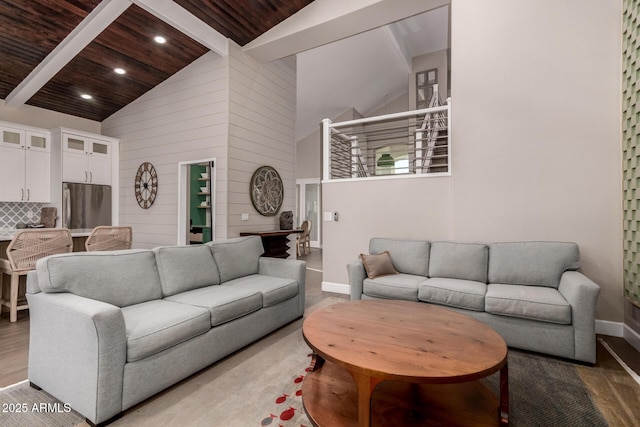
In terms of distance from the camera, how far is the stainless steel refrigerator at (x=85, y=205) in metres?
5.19

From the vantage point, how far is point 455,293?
111 inches

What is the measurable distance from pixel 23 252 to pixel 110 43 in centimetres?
298

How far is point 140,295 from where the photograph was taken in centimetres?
240

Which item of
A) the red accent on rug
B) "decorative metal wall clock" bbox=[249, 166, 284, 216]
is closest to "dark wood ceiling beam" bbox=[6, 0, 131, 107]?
"decorative metal wall clock" bbox=[249, 166, 284, 216]

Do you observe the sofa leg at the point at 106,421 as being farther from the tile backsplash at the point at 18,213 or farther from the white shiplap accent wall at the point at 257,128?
the tile backsplash at the point at 18,213

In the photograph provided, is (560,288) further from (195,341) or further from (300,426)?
(195,341)

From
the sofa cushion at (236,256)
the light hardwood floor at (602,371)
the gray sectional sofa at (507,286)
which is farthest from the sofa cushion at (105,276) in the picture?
the gray sectional sofa at (507,286)

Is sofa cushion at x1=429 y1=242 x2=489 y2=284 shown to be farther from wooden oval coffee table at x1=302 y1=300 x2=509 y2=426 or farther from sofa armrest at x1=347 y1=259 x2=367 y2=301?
wooden oval coffee table at x1=302 y1=300 x2=509 y2=426

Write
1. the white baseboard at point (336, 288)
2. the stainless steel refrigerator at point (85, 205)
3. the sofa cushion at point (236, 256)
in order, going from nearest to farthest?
the sofa cushion at point (236, 256) < the white baseboard at point (336, 288) < the stainless steel refrigerator at point (85, 205)

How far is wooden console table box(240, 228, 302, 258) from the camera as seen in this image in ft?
15.5

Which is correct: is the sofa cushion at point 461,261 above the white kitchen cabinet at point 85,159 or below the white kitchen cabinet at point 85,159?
below

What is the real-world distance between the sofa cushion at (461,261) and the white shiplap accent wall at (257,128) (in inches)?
117

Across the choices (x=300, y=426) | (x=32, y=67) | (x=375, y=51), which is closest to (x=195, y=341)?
(x=300, y=426)

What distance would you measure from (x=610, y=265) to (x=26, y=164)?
828 cm
